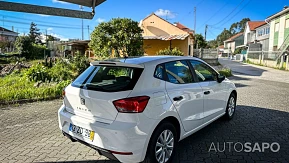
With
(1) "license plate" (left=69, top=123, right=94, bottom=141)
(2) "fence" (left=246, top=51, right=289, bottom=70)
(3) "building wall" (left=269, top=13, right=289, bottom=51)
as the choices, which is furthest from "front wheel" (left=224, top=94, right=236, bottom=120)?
(3) "building wall" (left=269, top=13, right=289, bottom=51)

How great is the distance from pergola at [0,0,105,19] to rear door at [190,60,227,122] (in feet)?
7.79

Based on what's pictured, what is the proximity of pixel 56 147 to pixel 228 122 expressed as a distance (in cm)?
385

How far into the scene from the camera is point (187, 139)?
13.3ft

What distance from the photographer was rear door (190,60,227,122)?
12.8ft

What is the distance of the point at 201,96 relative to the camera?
3717 millimetres

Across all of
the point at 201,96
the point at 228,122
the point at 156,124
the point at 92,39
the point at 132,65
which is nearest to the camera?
the point at 156,124

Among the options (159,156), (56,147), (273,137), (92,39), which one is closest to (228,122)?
(273,137)

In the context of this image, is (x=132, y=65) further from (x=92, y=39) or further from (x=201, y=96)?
(x=92, y=39)

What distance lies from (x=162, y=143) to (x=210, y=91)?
1.62 meters

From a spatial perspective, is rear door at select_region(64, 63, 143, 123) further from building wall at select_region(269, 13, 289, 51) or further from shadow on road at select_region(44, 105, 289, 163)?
building wall at select_region(269, 13, 289, 51)

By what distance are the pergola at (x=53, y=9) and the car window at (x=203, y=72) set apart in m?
2.38

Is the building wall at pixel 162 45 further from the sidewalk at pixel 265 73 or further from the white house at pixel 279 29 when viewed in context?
the white house at pixel 279 29

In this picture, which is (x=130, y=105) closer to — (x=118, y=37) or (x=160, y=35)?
(x=118, y=37)

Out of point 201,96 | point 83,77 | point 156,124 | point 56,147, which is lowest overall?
point 56,147
